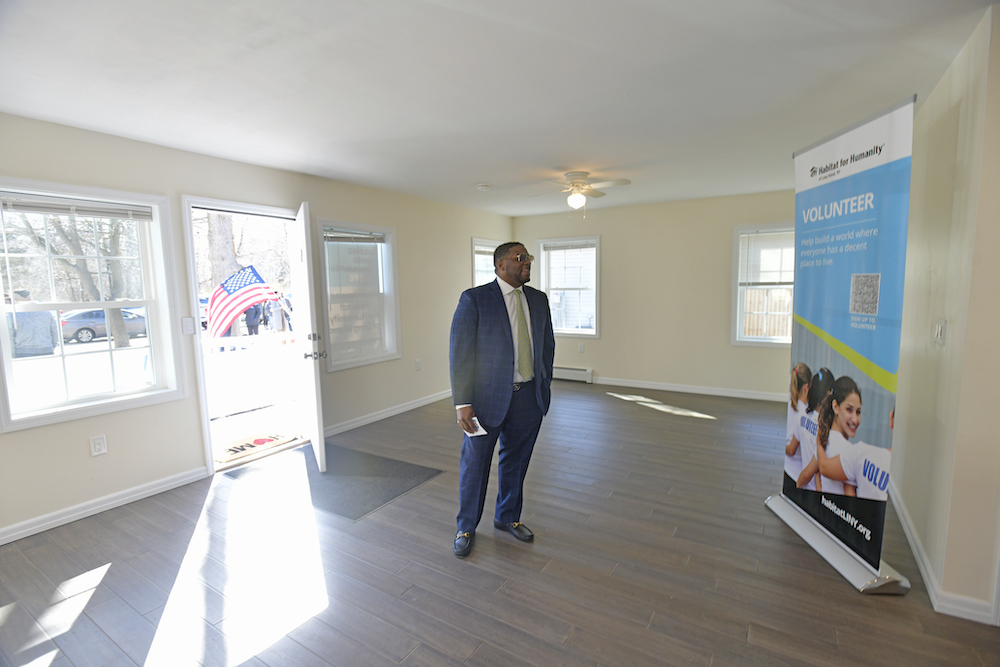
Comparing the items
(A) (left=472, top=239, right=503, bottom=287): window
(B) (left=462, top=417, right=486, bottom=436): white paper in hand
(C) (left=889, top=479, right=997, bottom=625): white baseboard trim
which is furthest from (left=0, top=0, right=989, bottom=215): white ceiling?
(A) (left=472, top=239, right=503, bottom=287): window

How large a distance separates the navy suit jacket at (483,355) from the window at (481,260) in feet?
13.4

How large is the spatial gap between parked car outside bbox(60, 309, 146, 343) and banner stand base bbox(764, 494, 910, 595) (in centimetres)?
440

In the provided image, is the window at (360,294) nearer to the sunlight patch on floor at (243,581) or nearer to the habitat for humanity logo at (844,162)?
the sunlight patch on floor at (243,581)

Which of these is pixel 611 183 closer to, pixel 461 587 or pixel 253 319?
pixel 461 587

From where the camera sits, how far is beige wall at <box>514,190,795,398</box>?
18.4 ft

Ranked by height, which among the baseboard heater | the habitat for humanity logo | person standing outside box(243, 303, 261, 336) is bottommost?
the baseboard heater

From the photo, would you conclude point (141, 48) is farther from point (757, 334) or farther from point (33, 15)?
point (757, 334)

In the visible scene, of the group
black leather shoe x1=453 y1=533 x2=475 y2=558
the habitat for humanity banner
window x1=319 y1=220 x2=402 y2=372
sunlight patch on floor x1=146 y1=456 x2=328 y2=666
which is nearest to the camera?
sunlight patch on floor x1=146 y1=456 x2=328 y2=666

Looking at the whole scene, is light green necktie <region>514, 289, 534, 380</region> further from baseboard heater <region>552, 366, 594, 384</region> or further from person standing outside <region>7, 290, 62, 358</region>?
baseboard heater <region>552, 366, 594, 384</region>

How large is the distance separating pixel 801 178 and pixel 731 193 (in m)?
3.16

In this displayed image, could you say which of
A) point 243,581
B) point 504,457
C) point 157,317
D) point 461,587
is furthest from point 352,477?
point 157,317

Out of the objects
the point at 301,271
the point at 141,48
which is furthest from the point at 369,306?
the point at 141,48

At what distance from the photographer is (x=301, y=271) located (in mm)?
3760

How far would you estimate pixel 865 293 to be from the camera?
2146mm
